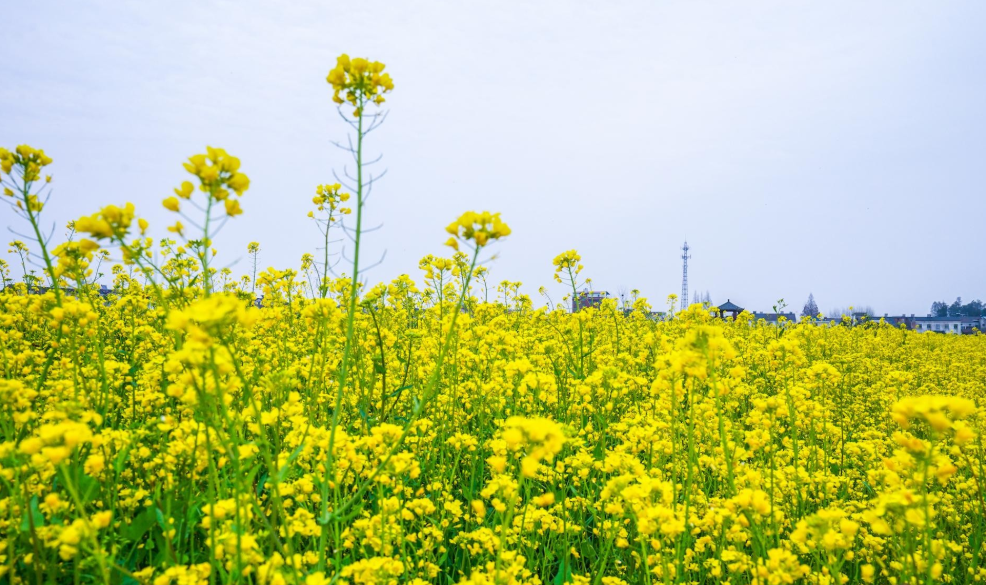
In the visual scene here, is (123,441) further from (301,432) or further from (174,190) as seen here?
(174,190)

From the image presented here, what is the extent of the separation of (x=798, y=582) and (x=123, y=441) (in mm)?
3174

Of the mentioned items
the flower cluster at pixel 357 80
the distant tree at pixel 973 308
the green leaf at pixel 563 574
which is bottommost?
the green leaf at pixel 563 574

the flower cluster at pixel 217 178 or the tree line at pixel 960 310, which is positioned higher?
the tree line at pixel 960 310

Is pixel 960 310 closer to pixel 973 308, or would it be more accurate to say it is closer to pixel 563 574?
pixel 973 308

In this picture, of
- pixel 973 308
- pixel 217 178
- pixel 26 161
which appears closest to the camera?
pixel 217 178

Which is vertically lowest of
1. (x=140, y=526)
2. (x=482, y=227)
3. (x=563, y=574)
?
(x=563, y=574)

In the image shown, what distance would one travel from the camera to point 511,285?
846cm

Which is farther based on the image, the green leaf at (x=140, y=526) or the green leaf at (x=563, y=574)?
the green leaf at (x=563, y=574)

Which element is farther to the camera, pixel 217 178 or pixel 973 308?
pixel 973 308

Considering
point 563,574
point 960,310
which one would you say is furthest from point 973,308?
point 563,574

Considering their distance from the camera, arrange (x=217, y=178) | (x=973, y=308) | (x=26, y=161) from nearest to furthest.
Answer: (x=217, y=178) → (x=26, y=161) → (x=973, y=308)

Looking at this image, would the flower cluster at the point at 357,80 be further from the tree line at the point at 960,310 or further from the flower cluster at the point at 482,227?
the tree line at the point at 960,310

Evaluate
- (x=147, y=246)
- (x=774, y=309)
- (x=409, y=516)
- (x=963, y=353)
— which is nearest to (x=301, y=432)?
(x=409, y=516)

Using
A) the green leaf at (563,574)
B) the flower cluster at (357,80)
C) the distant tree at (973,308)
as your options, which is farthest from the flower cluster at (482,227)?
the distant tree at (973,308)
